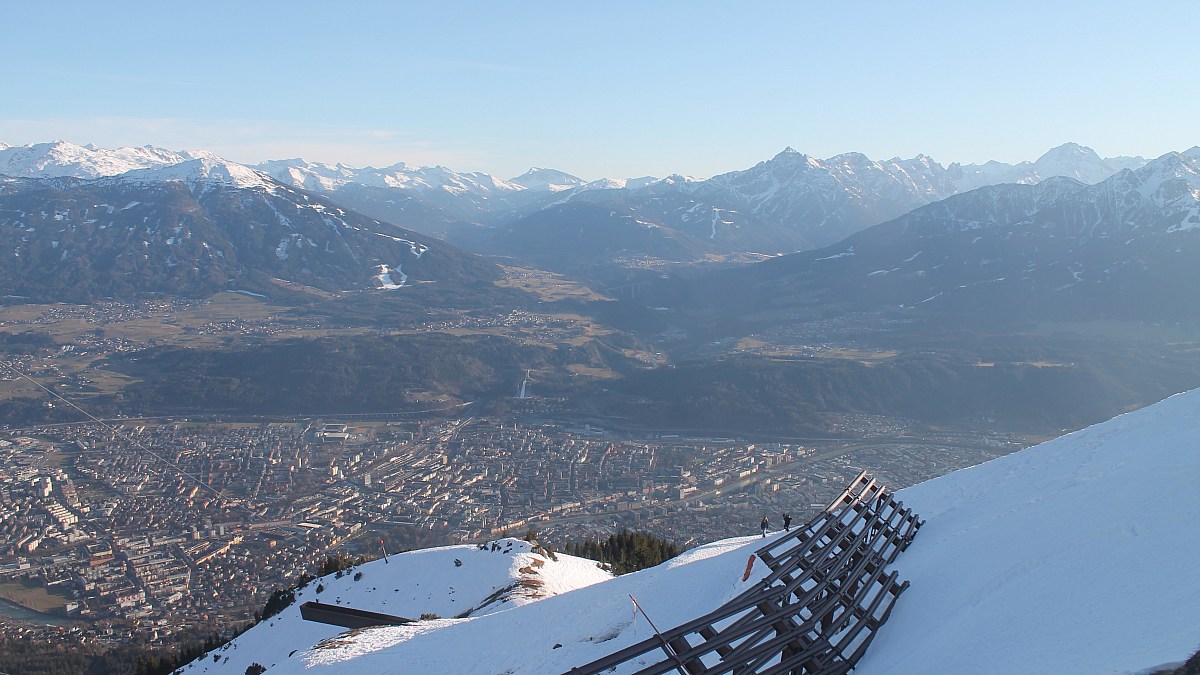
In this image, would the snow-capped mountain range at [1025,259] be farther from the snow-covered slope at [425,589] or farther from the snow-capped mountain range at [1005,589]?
the snow-capped mountain range at [1005,589]

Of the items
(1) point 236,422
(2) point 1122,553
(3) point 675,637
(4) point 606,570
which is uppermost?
(2) point 1122,553

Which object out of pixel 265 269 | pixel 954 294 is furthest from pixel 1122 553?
pixel 265 269

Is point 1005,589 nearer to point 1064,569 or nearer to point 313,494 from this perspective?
point 1064,569

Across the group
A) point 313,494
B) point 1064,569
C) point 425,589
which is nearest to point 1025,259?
point 313,494

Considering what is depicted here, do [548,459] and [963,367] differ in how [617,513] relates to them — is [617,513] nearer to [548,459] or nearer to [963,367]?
[548,459]

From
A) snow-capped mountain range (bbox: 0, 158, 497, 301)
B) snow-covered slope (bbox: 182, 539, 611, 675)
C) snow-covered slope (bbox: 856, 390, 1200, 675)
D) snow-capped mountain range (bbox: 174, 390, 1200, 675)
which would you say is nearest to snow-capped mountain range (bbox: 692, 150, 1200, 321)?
snow-capped mountain range (bbox: 0, 158, 497, 301)

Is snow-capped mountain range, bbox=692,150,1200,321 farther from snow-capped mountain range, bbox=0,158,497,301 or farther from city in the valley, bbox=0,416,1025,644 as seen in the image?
snow-capped mountain range, bbox=0,158,497,301

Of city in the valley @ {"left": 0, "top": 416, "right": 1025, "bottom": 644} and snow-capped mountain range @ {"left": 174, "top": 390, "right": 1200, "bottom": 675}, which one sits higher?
snow-capped mountain range @ {"left": 174, "top": 390, "right": 1200, "bottom": 675}
